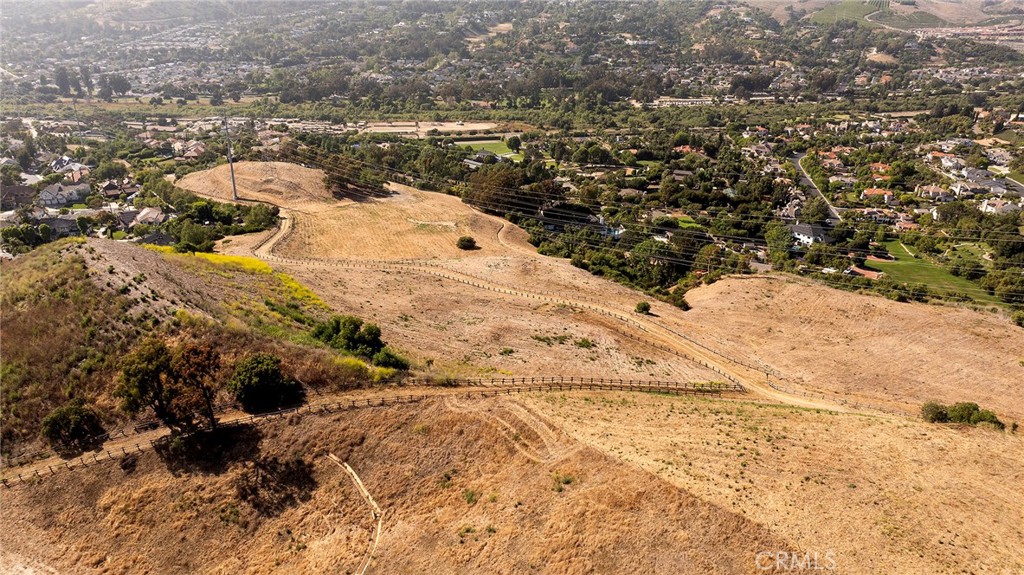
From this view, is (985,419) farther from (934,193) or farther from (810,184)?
(810,184)

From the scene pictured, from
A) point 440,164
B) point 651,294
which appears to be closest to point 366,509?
point 651,294

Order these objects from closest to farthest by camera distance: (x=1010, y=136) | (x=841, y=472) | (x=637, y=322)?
1. (x=841, y=472)
2. (x=637, y=322)
3. (x=1010, y=136)

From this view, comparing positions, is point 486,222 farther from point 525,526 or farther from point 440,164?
point 525,526

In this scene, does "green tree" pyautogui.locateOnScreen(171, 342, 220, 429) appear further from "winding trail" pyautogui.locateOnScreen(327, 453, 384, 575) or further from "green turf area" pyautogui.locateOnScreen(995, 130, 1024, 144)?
"green turf area" pyautogui.locateOnScreen(995, 130, 1024, 144)

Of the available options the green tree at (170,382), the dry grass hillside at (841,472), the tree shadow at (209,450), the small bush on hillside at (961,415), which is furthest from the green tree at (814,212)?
the green tree at (170,382)

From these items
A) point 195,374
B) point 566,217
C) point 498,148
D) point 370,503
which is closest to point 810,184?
point 566,217

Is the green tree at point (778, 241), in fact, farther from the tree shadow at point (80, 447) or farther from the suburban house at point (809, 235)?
the tree shadow at point (80, 447)

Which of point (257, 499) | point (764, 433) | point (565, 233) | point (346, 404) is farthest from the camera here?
point (565, 233)
